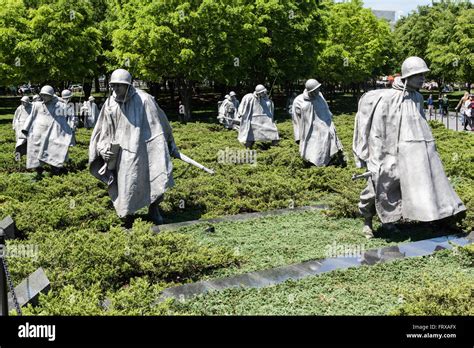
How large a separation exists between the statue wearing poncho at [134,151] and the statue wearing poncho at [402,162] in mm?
2893

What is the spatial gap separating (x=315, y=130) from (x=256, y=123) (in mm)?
4835

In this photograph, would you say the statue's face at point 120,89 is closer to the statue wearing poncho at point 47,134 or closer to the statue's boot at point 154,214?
the statue's boot at point 154,214

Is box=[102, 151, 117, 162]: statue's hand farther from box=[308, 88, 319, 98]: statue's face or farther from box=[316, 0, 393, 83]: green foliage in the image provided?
box=[316, 0, 393, 83]: green foliage

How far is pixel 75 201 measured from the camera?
395 inches

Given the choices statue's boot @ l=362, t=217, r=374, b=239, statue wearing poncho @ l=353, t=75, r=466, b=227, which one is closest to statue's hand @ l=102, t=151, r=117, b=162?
statue wearing poncho @ l=353, t=75, r=466, b=227

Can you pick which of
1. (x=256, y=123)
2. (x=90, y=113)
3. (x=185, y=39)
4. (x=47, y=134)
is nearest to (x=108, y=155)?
(x=47, y=134)

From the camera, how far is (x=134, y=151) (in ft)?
27.1

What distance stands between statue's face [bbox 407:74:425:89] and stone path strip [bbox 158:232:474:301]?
1.93 m

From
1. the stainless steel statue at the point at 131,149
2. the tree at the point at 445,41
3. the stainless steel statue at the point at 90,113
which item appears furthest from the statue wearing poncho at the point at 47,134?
the tree at the point at 445,41

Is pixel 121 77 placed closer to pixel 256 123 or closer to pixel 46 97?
pixel 46 97

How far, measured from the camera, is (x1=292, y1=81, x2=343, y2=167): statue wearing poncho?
13031 millimetres

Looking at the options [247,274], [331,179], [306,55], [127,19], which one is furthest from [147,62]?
[247,274]

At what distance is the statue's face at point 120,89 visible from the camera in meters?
8.24

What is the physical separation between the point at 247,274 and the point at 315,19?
3260cm
